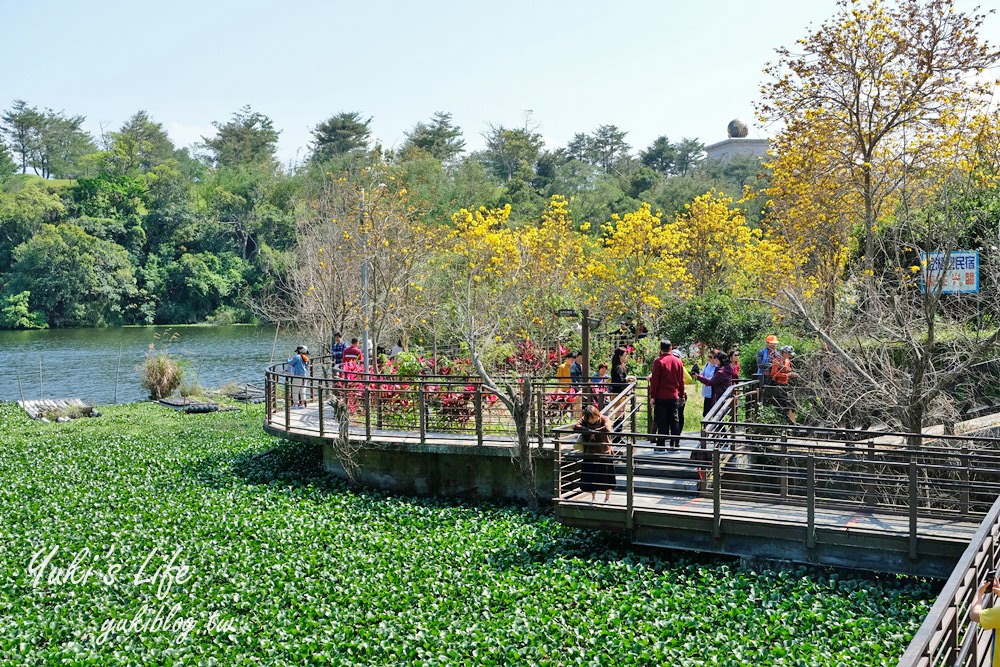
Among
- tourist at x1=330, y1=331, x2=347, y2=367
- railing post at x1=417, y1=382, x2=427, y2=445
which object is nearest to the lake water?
tourist at x1=330, y1=331, x2=347, y2=367

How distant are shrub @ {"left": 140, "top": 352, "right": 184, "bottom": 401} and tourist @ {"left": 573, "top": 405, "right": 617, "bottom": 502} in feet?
77.7

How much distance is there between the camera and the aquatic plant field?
9.12m

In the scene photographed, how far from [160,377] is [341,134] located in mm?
55839

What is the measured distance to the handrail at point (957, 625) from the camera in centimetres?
435

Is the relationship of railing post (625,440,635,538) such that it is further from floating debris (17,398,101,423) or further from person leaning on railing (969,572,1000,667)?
floating debris (17,398,101,423)

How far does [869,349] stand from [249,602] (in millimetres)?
10752

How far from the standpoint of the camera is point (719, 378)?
15.1 meters

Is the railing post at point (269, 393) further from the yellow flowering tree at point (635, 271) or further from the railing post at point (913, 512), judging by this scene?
the yellow flowering tree at point (635, 271)

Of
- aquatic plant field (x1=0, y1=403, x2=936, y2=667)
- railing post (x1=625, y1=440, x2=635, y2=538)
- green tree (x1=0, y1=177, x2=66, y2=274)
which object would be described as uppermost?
green tree (x1=0, y1=177, x2=66, y2=274)

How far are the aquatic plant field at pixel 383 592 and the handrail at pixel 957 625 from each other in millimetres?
2598

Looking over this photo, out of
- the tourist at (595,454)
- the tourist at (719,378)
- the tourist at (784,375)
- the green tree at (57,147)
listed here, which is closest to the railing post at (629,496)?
the tourist at (595,454)

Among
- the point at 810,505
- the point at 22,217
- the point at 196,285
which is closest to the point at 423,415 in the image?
the point at 810,505

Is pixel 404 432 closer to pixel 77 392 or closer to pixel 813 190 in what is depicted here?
pixel 813 190

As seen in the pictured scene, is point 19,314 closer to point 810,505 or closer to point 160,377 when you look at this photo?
point 160,377
